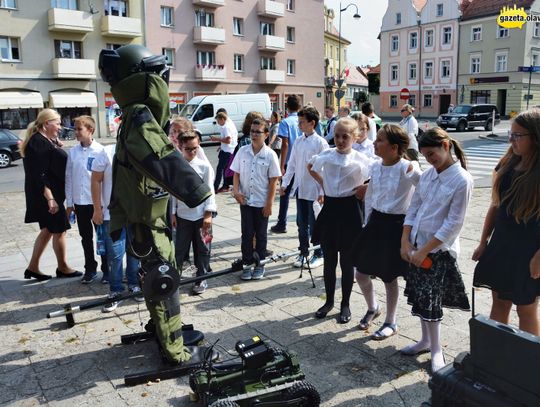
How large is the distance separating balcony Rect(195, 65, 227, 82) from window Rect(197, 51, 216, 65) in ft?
2.49

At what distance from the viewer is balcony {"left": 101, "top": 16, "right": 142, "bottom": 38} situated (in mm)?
33281

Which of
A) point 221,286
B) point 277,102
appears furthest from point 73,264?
point 277,102

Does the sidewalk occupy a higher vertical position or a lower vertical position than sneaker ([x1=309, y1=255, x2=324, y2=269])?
lower

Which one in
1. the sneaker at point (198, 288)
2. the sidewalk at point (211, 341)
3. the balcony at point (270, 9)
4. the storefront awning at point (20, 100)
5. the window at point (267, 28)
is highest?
the balcony at point (270, 9)

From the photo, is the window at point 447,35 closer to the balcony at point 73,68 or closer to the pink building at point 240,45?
the pink building at point 240,45

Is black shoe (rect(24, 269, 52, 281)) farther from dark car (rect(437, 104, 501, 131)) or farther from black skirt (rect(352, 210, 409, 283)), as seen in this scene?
dark car (rect(437, 104, 501, 131))

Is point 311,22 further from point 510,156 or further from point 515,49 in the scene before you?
point 510,156

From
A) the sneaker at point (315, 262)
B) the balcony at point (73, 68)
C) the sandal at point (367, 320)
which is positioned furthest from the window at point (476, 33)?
the sandal at point (367, 320)

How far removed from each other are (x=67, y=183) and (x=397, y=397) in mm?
4130

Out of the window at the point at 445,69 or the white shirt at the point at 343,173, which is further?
the window at the point at 445,69

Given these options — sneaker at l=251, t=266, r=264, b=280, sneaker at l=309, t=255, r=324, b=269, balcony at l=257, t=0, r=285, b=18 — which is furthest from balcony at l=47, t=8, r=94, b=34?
sneaker at l=251, t=266, r=264, b=280

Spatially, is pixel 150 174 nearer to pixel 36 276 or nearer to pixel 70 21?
pixel 36 276

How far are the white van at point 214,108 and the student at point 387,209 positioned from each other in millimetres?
22189

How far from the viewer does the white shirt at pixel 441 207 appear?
350 cm
